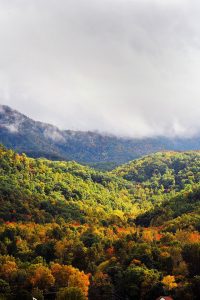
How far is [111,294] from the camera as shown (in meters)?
123

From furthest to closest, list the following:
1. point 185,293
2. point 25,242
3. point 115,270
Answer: point 25,242
point 115,270
point 185,293

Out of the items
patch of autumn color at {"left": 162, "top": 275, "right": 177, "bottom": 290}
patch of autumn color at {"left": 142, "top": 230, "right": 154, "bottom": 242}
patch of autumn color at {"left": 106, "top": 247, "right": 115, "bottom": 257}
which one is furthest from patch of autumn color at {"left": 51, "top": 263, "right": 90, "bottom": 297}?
patch of autumn color at {"left": 142, "top": 230, "right": 154, "bottom": 242}

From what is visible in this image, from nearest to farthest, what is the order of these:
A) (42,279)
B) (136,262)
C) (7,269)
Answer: (42,279), (7,269), (136,262)

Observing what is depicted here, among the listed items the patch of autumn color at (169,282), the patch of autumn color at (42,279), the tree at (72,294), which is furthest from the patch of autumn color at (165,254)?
the tree at (72,294)

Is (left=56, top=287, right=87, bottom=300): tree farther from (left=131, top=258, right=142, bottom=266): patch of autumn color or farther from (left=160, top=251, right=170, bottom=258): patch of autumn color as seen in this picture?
(left=160, top=251, right=170, bottom=258): patch of autumn color

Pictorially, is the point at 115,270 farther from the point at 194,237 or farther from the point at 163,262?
the point at 194,237

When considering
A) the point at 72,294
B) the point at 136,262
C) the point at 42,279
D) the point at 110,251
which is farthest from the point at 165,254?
the point at 72,294

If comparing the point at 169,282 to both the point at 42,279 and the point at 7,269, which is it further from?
the point at 7,269

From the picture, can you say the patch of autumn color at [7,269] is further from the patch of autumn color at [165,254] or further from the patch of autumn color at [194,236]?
the patch of autumn color at [194,236]

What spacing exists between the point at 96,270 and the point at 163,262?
19707 mm

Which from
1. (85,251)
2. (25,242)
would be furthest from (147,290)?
(25,242)

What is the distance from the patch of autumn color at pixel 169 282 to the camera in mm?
116062

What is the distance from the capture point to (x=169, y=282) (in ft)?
387

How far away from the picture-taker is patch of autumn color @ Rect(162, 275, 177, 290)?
381ft
